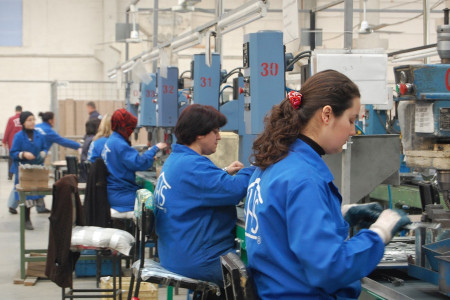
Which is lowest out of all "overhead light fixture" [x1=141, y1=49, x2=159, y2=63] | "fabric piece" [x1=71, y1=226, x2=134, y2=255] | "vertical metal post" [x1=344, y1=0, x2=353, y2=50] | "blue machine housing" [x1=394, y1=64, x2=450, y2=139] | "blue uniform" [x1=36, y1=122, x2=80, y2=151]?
"fabric piece" [x1=71, y1=226, x2=134, y2=255]

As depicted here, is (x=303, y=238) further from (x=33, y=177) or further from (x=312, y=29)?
(x=312, y=29)

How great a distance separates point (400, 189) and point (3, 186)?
1013 cm

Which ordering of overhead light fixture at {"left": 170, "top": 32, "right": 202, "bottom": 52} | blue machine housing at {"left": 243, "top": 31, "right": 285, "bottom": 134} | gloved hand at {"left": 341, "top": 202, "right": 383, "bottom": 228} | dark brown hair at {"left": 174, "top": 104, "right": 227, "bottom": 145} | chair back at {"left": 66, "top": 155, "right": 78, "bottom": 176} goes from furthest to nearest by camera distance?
chair back at {"left": 66, "top": 155, "right": 78, "bottom": 176} → overhead light fixture at {"left": 170, "top": 32, "right": 202, "bottom": 52} → blue machine housing at {"left": 243, "top": 31, "right": 285, "bottom": 134} → dark brown hair at {"left": 174, "top": 104, "right": 227, "bottom": 145} → gloved hand at {"left": 341, "top": 202, "right": 383, "bottom": 228}

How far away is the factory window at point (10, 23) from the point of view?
17.0 m

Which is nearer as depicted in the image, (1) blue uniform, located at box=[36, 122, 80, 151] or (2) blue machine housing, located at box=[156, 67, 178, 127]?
(2) blue machine housing, located at box=[156, 67, 178, 127]

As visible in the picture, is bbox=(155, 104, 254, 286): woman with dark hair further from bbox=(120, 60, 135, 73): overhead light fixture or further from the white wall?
the white wall

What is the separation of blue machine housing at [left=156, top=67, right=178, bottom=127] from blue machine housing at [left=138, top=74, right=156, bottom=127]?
1072mm

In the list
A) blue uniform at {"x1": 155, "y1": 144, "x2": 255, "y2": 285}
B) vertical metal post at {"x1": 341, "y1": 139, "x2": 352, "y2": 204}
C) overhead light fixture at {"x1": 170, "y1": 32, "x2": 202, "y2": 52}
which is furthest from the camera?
overhead light fixture at {"x1": 170, "y1": 32, "x2": 202, "y2": 52}

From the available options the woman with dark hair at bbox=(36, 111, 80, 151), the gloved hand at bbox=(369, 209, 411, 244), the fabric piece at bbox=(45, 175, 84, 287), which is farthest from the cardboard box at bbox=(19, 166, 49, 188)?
the gloved hand at bbox=(369, 209, 411, 244)

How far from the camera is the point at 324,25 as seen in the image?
15.2m

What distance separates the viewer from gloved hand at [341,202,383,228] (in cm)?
215

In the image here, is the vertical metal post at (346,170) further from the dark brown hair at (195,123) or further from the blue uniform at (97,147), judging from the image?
the blue uniform at (97,147)

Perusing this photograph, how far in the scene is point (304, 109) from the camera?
188 cm

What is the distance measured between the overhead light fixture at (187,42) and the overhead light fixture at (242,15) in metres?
0.60
